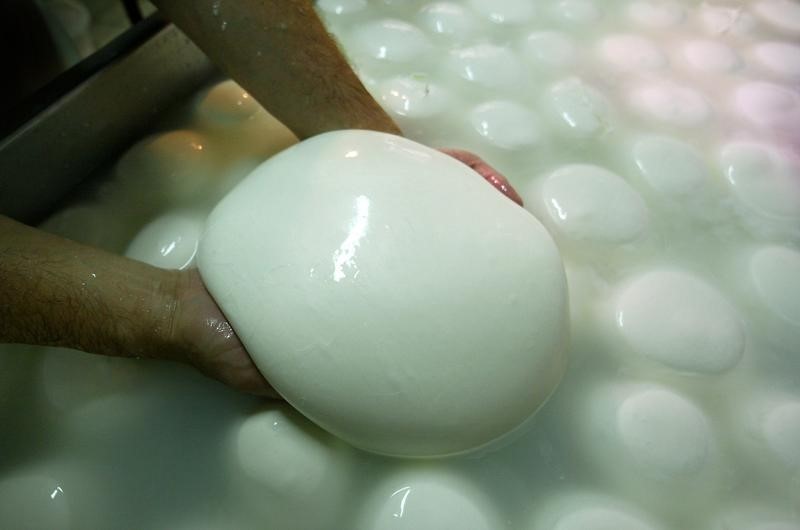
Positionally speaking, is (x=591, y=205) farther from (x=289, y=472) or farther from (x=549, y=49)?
(x=289, y=472)

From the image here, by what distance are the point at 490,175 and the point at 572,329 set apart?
30 centimetres

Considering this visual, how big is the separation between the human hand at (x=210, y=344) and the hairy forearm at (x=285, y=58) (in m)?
0.40

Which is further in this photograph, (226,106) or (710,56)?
(710,56)

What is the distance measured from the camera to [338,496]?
83 cm

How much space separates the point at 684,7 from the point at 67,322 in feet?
5.50

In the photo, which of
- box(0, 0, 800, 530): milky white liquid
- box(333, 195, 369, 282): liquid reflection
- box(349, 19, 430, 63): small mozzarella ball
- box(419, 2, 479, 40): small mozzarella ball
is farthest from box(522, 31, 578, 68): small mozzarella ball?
box(333, 195, 369, 282): liquid reflection

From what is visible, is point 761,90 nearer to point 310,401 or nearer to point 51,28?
point 310,401

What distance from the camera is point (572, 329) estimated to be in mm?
992

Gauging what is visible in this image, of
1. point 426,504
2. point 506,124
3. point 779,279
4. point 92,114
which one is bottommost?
point 779,279

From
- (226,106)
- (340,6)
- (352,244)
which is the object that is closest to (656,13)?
(340,6)

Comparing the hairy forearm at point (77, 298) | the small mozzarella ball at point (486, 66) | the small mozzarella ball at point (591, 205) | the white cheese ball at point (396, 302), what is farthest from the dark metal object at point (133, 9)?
the small mozzarella ball at point (591, 205)

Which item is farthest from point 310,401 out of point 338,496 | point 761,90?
point 761,90

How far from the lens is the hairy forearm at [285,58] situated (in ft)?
3.41

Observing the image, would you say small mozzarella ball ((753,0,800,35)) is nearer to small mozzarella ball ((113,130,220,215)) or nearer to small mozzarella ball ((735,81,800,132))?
small mozzarella ball ((735,81,800,132))
